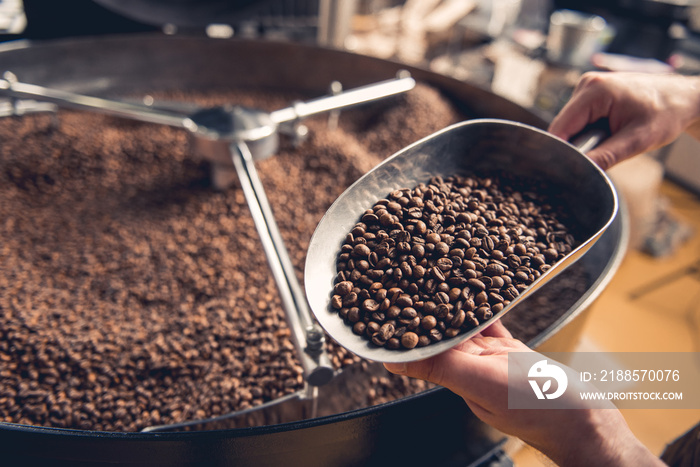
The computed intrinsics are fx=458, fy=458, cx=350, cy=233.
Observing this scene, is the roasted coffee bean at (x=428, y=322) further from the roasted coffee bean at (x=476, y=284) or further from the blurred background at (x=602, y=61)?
the blurred background at (x=602, y=61)

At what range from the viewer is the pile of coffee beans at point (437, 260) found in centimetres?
60

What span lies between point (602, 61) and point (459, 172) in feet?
3.97

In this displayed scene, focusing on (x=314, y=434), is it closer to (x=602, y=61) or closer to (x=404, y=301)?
(x=404, y=301)

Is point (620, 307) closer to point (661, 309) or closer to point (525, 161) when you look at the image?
point (661, 309)

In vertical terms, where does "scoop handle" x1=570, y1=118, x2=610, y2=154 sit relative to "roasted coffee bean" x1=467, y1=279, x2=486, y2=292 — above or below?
above

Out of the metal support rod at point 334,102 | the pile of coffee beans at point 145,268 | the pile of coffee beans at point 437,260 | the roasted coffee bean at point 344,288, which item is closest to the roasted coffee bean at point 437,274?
the pile of coffee beans at point 437,260

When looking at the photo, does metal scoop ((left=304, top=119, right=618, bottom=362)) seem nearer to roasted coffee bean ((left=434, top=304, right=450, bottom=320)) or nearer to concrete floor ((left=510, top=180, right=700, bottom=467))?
roasted coffee bean ((left=434, top=304, right=450, bottom=320))

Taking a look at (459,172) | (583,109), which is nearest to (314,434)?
(459,172)

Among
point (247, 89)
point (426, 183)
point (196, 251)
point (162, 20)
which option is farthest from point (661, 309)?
point (162, 20)

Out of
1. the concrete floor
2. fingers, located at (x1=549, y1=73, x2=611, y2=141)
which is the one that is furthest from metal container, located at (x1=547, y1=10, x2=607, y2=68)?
fingers, located at (x1=549, y1=73, x2=611, y2=141)

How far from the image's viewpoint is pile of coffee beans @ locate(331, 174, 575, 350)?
596 mm

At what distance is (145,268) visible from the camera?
3.30 ft

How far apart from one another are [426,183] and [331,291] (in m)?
0.28

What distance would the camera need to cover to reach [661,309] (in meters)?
1.35
